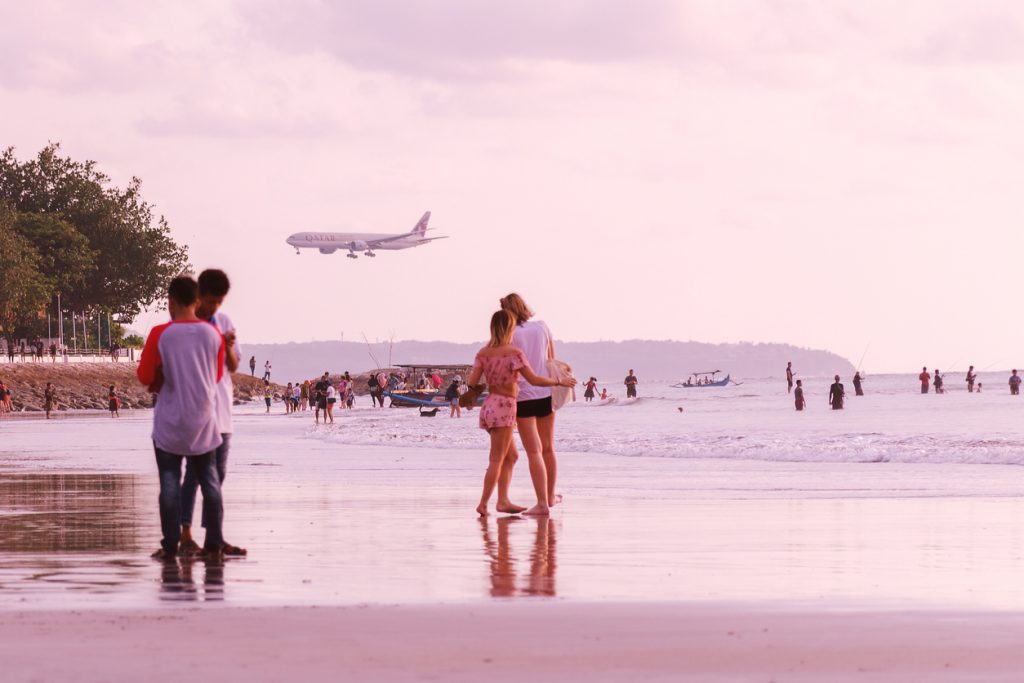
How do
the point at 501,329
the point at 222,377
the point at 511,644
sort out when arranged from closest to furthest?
the point at 511,644 < the point at 222,377 < the point at 501,329

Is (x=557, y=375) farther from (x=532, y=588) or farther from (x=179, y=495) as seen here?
(x=532, y=588)

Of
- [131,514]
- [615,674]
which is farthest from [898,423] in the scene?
[615,674]

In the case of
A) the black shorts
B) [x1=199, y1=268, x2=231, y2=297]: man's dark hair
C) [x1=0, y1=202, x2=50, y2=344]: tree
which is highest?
[x1=0, y1=202, x2=50, y2=344]: tree

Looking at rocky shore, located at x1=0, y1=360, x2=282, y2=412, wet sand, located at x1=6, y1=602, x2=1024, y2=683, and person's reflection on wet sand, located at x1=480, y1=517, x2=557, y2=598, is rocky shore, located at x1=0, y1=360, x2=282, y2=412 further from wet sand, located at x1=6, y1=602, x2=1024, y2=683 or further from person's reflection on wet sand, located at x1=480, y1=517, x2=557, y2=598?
wet sand, located at x1=6, y1=602, x2=1024, y2=683

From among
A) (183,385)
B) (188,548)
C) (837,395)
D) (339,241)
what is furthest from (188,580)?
(339,241)

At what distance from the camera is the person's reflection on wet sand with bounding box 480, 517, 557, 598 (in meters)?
7.58

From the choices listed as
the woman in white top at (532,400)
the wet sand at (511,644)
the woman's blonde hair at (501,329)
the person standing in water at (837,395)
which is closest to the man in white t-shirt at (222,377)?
the wet sand at (511,644)

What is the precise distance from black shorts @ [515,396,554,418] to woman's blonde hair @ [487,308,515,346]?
0.60 meters

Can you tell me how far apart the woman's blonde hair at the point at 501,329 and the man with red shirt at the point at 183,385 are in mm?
3440

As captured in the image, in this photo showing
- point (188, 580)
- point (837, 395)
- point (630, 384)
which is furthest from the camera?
point (630, 384)

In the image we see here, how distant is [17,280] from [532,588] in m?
95.3

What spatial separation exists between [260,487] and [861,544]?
26.1 ft

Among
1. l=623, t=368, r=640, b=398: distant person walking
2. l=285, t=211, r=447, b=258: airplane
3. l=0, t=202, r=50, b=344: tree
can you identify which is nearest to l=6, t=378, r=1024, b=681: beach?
l=623, t=368, r=640, b=398: distant person walking

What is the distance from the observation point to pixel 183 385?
9.04 meters
